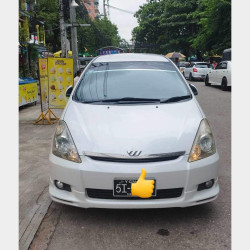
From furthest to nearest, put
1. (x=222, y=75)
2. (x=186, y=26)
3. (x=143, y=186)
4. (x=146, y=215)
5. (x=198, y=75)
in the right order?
(x=186, y=26) < (x=198, y=75) < (x=222, y=75) < (x=146, y=215) < (x=143, y=186)

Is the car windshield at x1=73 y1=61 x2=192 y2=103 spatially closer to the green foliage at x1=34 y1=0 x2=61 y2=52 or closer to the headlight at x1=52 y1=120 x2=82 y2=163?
the headlight at x1=52 y1=120 x2=82 y2=163

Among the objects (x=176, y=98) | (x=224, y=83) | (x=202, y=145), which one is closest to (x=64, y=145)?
(x=202, y=145)

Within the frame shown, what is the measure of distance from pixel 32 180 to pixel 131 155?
2.11 meters

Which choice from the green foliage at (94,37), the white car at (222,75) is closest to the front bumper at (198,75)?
the white car at (222,75)

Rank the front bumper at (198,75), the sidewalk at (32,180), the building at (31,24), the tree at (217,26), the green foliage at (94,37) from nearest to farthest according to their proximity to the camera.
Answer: the sidewalk at (32,180)
the front bumper at (198,75)
the tree at (217,26)
the building at (31,24)
the green foliage at (94,37)

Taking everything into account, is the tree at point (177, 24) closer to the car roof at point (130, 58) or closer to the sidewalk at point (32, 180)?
the sidewalk at point (32, 180)

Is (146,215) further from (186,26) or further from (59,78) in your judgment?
(186,26)

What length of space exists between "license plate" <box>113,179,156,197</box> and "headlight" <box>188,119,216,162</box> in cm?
51

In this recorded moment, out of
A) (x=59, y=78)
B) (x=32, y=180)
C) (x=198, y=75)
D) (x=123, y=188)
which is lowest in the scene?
(x=32, y=180)

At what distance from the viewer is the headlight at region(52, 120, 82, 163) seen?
9.56ft

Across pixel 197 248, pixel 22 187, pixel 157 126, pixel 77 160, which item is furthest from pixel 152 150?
pixel 22 187

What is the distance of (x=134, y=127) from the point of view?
2.99 m

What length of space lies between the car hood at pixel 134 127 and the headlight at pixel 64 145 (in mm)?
49

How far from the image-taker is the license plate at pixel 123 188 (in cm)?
276
